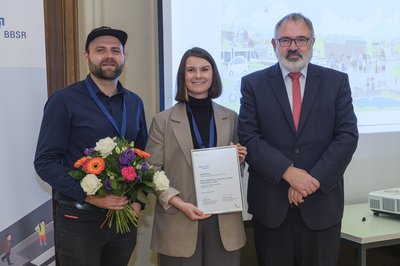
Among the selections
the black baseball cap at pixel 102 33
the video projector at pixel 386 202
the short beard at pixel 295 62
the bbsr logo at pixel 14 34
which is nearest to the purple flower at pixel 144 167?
the black baseball cap at pixel 102 33

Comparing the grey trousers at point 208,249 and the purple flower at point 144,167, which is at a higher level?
the purple flower at point 144,167

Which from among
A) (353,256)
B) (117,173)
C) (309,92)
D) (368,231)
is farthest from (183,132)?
(353,256)

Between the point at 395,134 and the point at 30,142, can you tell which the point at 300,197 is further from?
the point at 395,134

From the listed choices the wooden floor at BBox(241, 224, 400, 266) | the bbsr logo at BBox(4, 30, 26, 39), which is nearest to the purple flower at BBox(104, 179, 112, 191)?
the bbsr logo at BBox(4, 30, 26, 39)

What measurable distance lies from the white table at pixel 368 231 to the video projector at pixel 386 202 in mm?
56

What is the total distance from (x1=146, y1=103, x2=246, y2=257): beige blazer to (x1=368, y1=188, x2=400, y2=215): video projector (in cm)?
139

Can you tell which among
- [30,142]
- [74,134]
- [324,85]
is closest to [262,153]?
[324,85]

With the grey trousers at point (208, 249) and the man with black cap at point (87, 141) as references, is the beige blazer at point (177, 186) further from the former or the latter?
the man with black cap at point (87, 141)

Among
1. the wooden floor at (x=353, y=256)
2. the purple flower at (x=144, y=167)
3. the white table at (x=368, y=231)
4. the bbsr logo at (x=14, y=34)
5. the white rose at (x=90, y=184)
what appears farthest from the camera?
the wooden floor at (x=353, y=256)

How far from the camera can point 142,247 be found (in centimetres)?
334

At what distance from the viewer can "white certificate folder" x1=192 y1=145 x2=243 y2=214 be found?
2326 mm

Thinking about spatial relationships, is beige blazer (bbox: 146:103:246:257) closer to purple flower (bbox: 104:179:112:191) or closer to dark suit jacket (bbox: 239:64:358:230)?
dark suit jacket (bbox: 239:64:358:230)

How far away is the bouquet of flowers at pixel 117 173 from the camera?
204 centimetres

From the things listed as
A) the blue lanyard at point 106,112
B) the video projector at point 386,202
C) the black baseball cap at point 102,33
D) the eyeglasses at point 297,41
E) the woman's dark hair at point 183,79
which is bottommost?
the video projector at point 386,202
